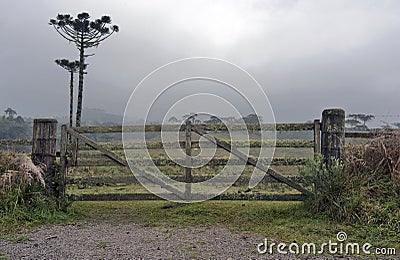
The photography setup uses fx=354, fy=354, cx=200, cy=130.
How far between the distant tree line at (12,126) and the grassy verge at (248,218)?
3.97 meters

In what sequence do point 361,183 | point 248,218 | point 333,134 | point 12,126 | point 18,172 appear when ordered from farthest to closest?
1. point 12,126
2. point 333,134
3. point 248,218
4. point 18,172
5. point 361,183

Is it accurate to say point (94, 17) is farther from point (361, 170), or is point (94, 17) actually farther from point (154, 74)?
point (361, 170)

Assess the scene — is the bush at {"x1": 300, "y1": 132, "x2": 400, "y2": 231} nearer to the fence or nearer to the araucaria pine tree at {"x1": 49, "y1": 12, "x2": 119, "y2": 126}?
the fence

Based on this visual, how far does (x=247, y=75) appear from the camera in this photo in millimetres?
5590

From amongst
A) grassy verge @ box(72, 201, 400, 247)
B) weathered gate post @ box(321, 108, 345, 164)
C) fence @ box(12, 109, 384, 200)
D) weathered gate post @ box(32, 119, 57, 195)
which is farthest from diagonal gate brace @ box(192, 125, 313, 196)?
weathered gate post @ box(32, 119, 57, 195)

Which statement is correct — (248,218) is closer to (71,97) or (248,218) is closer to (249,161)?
(249,161)

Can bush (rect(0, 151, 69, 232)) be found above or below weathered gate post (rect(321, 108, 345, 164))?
below

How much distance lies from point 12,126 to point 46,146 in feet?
19.5

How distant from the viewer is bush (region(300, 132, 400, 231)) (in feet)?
14.9

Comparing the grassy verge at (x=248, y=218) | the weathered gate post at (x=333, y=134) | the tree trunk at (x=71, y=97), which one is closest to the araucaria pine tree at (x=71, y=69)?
the tree trunk at (x=71, y=97)

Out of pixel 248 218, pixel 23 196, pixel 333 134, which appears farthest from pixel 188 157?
pixel 23 196

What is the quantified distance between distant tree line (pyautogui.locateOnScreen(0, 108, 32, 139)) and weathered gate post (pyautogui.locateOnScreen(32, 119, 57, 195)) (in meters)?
3.08

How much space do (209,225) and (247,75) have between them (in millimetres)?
2372

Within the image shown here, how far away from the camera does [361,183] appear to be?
494 cm
